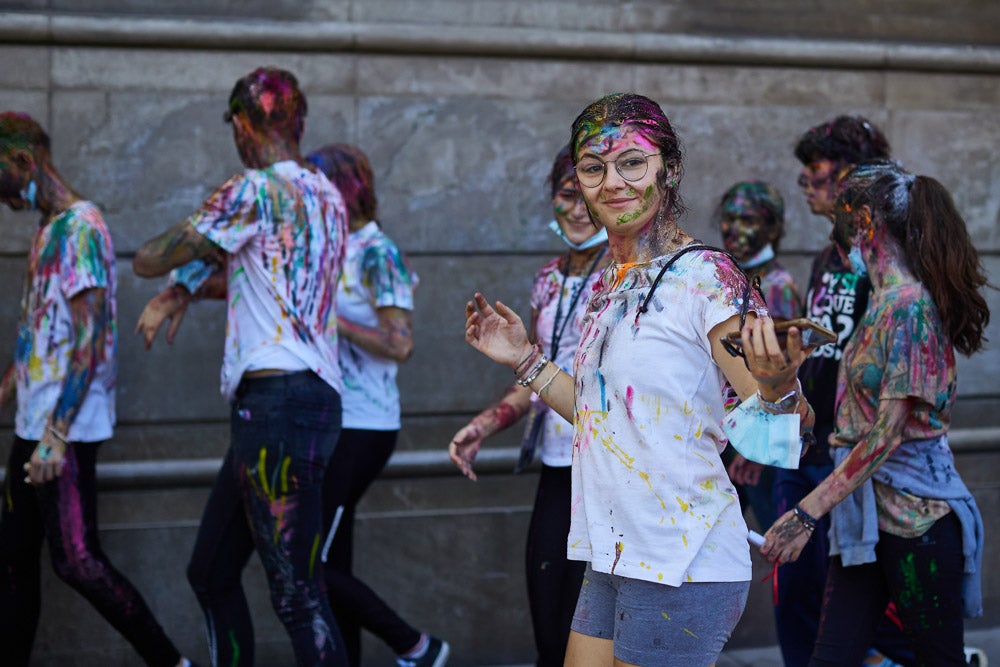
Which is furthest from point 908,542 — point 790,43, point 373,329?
point 790,43

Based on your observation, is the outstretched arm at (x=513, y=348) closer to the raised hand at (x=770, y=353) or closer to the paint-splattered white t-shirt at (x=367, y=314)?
the raised hand at (x=770, y=353)

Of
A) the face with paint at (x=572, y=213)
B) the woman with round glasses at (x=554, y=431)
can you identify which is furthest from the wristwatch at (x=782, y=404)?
the face with paint at (x=572, y=213)

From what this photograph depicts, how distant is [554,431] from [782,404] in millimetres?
1627

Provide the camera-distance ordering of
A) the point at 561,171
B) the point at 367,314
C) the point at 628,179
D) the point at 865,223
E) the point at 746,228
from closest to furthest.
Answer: the point at 628,179 < the point at 865,223 < the point at 561,171 < the point at 367,314 < the point at 746,228

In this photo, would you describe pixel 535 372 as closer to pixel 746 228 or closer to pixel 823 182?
pixel 823 182

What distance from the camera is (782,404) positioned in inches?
94.8

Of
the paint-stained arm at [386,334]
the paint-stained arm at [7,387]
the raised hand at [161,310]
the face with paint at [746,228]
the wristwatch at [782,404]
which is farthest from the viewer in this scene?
the face with paint at [746,228]

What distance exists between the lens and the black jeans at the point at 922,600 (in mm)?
3592

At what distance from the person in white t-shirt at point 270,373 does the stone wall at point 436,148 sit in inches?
59.2

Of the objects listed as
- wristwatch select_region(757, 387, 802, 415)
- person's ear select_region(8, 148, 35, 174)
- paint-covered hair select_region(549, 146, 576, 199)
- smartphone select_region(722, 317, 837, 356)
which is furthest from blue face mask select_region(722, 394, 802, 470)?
person's ear select_region(8, 148, 35, 174)

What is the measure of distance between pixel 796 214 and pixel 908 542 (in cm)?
278

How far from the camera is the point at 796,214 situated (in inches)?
241

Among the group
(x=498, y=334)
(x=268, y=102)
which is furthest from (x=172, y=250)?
(x=498, y=334)

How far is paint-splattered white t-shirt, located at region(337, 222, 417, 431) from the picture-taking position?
4.76 metres
